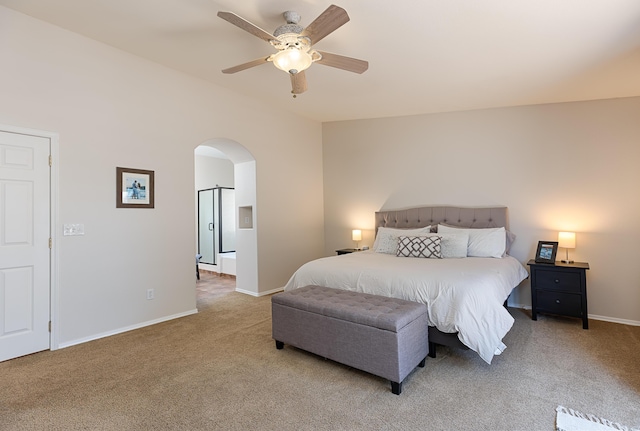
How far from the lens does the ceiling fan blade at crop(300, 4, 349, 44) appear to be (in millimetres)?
2145

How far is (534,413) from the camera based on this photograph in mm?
2010

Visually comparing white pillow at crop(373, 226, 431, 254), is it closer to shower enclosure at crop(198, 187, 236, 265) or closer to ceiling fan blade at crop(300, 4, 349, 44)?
ceiling fan blade at crop(300, 4, 349, 44)

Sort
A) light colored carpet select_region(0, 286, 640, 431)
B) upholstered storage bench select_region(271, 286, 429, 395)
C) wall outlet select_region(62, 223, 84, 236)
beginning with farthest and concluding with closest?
wall outlet select_region(62, 223, 84, 236) → upholstered storage bench select_region(271, 286, 429, 395) → light colored carpet select_region(0, 286, 640, 431)

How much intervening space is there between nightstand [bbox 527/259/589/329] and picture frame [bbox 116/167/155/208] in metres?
4.42

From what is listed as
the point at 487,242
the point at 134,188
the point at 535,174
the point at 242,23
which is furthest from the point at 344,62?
the point at 535,174

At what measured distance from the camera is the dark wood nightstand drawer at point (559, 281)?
11.7 ft

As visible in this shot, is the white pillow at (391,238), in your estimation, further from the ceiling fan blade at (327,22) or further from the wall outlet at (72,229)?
the wall outlet at (72,229)

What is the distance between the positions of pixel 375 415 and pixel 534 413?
965 mm

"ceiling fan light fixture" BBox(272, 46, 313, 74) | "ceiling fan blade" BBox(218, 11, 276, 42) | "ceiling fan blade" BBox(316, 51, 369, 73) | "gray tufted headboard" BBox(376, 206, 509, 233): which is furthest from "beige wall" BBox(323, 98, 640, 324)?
"ceiling fan blade" BBox(218, 11, 276, 42)

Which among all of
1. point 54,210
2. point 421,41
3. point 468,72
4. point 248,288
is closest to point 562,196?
point 468,72

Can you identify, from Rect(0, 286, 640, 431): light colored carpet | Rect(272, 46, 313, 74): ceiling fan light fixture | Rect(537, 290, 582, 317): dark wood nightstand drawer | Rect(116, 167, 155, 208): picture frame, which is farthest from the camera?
Rect(537, 290, 582, 317): dark wood nightstand drawer

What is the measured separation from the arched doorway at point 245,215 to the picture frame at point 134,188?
1.30 metres

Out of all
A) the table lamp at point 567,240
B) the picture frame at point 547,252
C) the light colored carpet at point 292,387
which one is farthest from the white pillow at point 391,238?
the light colored carpet at point 292,387

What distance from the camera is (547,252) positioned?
154 inches
